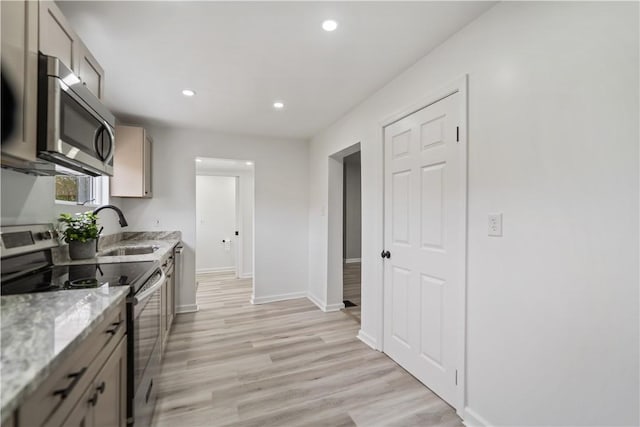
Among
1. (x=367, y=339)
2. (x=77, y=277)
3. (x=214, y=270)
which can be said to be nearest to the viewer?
(x=77, y=277)

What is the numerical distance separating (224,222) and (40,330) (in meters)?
5.59

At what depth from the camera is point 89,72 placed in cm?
167

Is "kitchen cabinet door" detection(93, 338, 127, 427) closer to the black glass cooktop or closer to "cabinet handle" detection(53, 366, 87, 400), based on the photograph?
"cabinet handle" detection(53, 366, 87, 400)

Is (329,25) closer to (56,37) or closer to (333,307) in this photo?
(56,37)

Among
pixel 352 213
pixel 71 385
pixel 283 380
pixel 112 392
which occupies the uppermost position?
pixel 352 213

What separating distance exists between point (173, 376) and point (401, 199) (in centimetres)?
A: 231

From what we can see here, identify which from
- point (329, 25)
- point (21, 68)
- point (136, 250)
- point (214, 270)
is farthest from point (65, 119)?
point (214, 270)

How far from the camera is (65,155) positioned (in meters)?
1.23

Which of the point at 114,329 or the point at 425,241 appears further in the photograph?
the point at 425,241

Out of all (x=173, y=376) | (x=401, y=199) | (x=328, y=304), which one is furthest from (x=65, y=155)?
(x=328, y=304)

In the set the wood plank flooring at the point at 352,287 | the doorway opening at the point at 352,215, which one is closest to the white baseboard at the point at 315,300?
the wood plank flooring at the point at 352,287

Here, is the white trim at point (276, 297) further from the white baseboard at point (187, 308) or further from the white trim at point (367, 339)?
the white trim at point (367, 339)

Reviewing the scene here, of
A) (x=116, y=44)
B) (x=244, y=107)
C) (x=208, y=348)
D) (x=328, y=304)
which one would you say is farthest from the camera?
(x=328, y=304)

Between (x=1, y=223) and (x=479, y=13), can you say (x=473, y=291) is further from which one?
(x=1, y=223)
